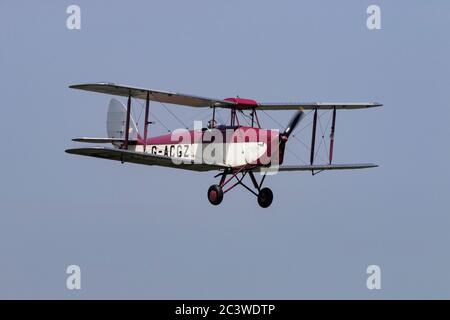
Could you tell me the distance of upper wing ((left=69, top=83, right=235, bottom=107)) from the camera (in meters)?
33.8

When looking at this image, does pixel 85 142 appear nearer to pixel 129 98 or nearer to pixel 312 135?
pixel 129 98

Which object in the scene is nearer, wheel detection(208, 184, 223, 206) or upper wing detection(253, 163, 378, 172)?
wheel detection(208, 184, 223, 206)

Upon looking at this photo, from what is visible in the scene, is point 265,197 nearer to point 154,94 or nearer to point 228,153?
point 228,153

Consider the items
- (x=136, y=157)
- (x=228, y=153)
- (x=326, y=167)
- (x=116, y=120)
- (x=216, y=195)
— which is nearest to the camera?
(x=136, y=157)

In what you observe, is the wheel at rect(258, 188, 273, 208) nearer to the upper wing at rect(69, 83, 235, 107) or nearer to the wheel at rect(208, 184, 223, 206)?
the wheel at rect(208, 184, 223, 206)

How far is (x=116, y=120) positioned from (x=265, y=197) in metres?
5.42

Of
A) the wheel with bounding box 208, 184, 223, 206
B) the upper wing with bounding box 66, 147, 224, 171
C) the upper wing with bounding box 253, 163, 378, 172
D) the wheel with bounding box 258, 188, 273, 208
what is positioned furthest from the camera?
the upper wing with bounding box 253, 163, 378, 172

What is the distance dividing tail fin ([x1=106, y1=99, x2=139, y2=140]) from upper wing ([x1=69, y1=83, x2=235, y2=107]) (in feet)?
9.90

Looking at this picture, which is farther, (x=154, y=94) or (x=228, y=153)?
(x=228, y=153)

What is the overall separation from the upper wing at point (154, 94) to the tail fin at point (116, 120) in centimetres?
302

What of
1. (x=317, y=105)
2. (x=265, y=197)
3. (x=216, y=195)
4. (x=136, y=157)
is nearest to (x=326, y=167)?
(x=317, y=105)

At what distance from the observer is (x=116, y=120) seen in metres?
38.8
